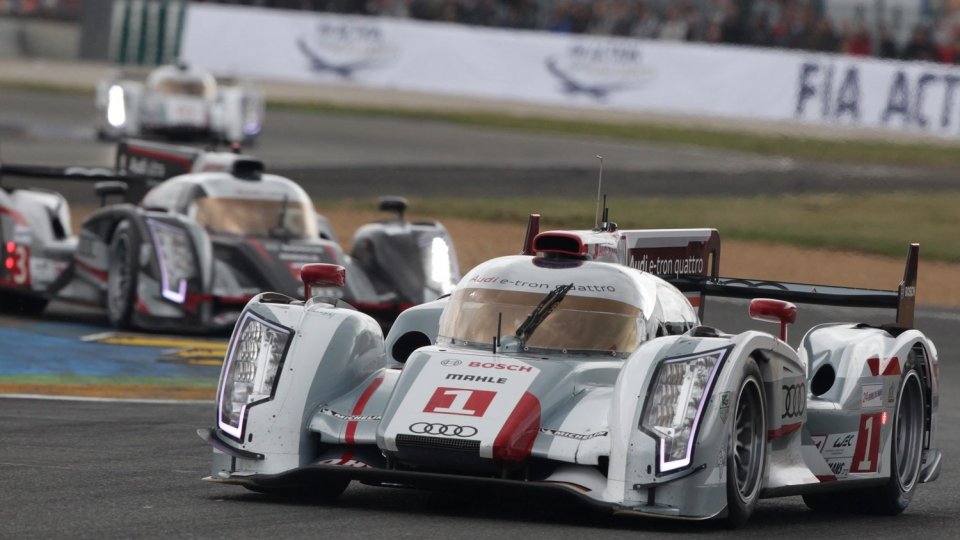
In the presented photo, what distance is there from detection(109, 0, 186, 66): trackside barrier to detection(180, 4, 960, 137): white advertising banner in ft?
1.28

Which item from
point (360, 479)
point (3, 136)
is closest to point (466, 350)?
point (360, 479)

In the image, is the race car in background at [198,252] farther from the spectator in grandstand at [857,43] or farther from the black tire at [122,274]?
the spectator in grandstand at [857,43]

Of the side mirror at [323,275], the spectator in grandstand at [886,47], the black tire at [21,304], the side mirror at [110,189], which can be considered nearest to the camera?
the side mirror at [323,275]

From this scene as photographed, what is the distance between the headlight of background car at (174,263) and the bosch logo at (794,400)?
7.69 metres

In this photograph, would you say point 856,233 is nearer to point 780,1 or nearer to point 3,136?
point 3,136

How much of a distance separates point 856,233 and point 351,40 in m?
19.5

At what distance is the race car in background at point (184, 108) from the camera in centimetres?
3381

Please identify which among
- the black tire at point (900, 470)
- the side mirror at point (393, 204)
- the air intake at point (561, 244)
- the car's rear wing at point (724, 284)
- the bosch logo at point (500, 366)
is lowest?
the black tire at point (900, 470)

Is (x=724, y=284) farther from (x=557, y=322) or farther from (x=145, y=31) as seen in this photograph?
(x=145, y=31)

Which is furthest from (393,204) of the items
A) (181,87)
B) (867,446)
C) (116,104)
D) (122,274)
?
(181,87)

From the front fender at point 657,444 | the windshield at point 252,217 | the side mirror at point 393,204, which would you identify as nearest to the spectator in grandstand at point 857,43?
the side mirror at point 393,204

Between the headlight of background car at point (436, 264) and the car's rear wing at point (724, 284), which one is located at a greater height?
the car's rear wing at point (724, 284)

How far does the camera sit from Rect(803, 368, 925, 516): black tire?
968cm

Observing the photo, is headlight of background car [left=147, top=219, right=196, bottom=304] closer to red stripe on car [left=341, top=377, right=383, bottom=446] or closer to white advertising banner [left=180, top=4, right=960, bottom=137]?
red stripe on car [left=341, top=377, right=383, bottom=446]
